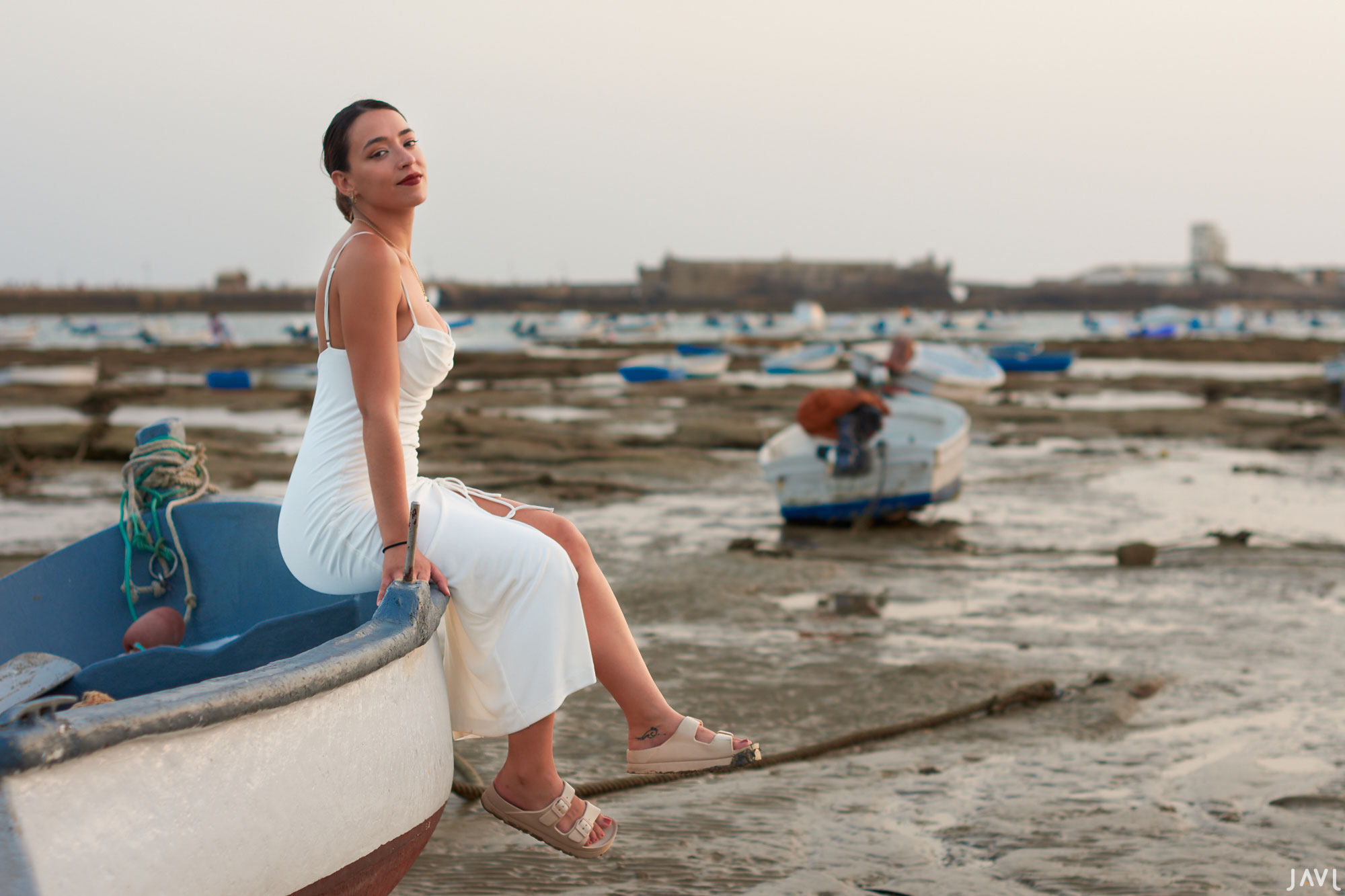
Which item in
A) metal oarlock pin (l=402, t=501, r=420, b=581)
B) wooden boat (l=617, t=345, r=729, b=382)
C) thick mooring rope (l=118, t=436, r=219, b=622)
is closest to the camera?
metal oarlock pin (l=402, t=501, r=420, b=581)

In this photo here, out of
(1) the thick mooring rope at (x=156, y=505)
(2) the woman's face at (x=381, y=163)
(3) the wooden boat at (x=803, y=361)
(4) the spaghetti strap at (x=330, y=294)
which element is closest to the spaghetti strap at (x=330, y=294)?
(4) the spaghetti strap at (x=330, y=294)

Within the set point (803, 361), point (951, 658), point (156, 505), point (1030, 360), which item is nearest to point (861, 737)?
point (951, 658)

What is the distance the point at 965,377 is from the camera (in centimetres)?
1906

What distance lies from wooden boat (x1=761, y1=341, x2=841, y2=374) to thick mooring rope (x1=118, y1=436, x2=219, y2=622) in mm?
29884

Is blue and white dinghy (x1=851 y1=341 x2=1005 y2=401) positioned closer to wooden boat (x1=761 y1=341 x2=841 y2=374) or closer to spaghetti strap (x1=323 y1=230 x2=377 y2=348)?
wooden boat (x1=761 y1=341 x2=841 y2=374)

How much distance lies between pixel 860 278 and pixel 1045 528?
109m

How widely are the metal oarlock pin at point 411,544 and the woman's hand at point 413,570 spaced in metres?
0.01

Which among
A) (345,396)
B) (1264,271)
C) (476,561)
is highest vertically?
(1264,271)

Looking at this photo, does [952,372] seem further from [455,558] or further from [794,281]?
[794,281]

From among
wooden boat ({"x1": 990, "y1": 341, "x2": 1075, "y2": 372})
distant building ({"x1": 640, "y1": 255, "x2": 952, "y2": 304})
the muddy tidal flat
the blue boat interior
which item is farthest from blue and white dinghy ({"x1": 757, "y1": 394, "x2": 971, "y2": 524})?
distant building ({"x1": 640, "y1": 255, "x2": 952, "y2": 304})

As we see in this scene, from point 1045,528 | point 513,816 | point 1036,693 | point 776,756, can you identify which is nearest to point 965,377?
point 1045,528

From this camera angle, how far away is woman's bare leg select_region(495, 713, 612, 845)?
2.78 m

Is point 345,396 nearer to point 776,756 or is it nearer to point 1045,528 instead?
point 776,756

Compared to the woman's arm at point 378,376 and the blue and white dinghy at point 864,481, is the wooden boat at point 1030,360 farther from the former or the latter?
the woman's arm at point 378,376
